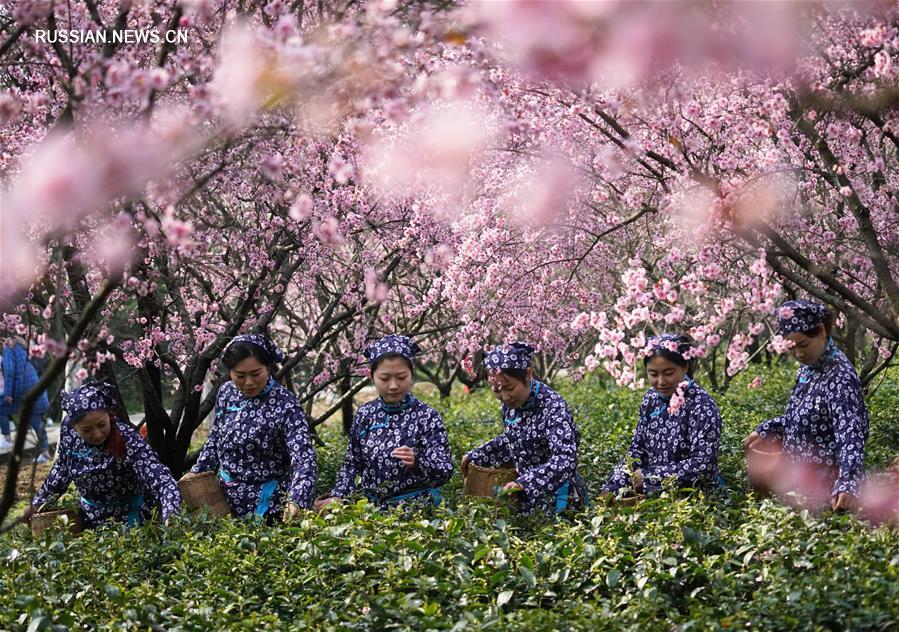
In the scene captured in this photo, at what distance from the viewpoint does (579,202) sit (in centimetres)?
745

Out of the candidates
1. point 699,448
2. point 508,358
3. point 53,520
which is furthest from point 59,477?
point 699,448

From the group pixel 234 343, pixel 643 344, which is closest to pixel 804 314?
pixel 643 344

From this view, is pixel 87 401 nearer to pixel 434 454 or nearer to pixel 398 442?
pixel 398 442

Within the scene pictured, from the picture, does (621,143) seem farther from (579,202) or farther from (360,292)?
(360,292)

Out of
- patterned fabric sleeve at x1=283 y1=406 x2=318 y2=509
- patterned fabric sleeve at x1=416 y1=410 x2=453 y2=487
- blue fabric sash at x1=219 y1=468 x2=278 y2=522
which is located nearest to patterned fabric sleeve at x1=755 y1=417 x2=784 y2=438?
patterned fabric sleeve at x1=416 y1=410 x2=453 y2=487

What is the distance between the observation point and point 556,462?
545cm

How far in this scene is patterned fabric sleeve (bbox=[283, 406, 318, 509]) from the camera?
543cm

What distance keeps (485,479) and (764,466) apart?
1464 mm

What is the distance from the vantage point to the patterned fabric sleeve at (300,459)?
543cm

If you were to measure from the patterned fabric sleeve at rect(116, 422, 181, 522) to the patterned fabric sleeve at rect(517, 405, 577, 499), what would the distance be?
185 cm

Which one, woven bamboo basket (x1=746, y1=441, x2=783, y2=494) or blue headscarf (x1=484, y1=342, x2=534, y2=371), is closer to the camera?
woven bamboo basket (x1=746, y1=441, x2=783, y2=494)

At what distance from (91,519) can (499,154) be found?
11.1 ft

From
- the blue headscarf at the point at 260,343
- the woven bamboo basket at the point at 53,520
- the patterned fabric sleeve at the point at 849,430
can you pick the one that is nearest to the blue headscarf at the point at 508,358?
the blue headscarf at the point at 260,343

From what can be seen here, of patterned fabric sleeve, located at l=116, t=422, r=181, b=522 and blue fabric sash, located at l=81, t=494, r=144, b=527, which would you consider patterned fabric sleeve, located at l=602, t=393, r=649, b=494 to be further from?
blue fabric sash, located at l=81, t=494, r=144, b=527
